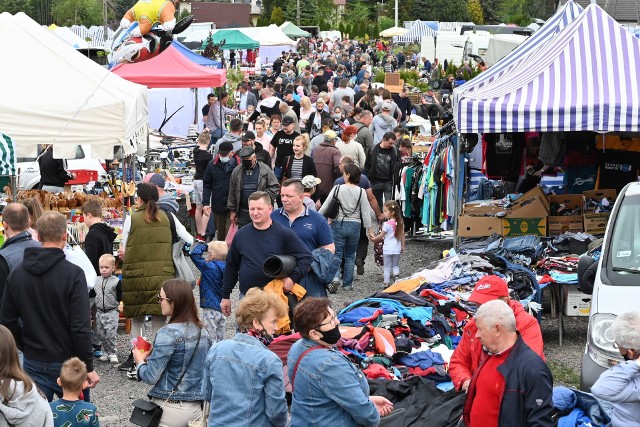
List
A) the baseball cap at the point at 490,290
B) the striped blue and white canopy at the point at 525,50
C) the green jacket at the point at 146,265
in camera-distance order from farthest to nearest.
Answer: the striped blue and white canopy at the point at 525,50 < the green jacket at the point at 146,265 < the baseball cap at the point at 490,290

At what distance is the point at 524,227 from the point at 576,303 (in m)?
→ 2.79

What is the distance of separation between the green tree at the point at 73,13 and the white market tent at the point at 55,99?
7861 cm

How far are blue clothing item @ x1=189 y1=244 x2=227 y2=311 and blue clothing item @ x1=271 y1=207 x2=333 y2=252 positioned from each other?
661mm

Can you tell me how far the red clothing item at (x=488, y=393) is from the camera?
20.1ft

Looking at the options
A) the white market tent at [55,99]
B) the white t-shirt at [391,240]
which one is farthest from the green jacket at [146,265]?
the white t-shirt at [391,240]

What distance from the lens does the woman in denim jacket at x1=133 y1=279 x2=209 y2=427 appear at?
21.6 feet

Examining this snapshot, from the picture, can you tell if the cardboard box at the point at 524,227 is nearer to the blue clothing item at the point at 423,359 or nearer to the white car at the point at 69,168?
the blue clothing item at the point at 423,359

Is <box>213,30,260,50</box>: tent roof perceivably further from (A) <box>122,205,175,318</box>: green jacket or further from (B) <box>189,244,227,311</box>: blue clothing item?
(B) <box>189,244,227,311</box>: blue clothing item

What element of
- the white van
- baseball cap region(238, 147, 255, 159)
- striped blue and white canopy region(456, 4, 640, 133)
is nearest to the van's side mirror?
the white van

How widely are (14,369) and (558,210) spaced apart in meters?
9.26

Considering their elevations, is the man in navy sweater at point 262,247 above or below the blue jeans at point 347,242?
above

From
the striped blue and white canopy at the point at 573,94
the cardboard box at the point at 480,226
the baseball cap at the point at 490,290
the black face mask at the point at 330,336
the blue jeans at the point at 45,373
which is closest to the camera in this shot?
the black face mask at the point at 330,336

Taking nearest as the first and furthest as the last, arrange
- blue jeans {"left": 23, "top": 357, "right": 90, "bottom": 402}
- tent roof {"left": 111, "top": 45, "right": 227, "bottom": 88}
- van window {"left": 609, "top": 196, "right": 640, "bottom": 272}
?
blue jeans {"left": 23, "top": 357, "right": 90, "bottom": 402} → van window {"left": 609, "top": 196, "right": 640, "bottom": 272} → tent roof {"left": 111, "top": 45, "right": 227, "bottom": 88}

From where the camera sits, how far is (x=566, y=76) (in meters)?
12.8
